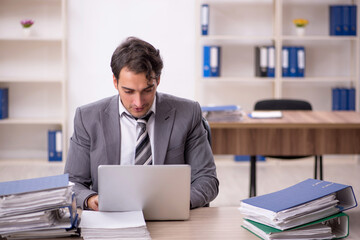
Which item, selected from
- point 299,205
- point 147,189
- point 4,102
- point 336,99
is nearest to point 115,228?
point 147,189

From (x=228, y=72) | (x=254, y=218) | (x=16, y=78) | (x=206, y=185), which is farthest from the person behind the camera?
(x=228, y=72)

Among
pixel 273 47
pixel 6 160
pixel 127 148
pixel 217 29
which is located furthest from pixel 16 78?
pixel 127 148

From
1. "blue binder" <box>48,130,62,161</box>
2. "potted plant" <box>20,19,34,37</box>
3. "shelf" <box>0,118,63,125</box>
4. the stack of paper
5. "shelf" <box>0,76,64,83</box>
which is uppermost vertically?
"potted plant" <box>20,19,34,37</box>

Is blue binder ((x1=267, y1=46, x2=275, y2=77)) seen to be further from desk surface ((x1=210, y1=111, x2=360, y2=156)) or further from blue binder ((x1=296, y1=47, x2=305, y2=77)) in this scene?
desk surface ((x1=210, y1=111, x2=360, y2=156))

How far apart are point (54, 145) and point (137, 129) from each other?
3.55m

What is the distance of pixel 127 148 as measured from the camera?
7.47 ft

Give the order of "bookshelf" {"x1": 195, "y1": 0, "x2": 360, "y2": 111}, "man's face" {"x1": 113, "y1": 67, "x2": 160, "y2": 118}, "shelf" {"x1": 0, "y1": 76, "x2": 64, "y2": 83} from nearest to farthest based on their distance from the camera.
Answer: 1. "man's face" {"x1": 113, "y1": 67, "x2": 160, "y2": 118}
2. "shelf" {"x1": 0, "y1": 76, "x2": 64, "y2": 83}
3. "bookshelf" {"x1": 195, "y1": 0, "x2": 360, "y2": 111}

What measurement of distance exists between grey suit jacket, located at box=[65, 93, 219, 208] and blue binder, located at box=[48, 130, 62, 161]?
3436mm

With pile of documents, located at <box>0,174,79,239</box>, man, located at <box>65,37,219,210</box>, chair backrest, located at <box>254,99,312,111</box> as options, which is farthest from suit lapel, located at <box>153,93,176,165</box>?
chair backrest, located at <box>254,99,312,111</box>

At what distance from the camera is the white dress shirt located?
2277 millimetres

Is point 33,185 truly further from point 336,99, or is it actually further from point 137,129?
point 336,99

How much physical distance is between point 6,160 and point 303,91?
10.5 ft

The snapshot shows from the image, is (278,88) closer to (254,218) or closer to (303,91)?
(303,91)

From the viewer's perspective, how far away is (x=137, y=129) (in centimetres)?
229
